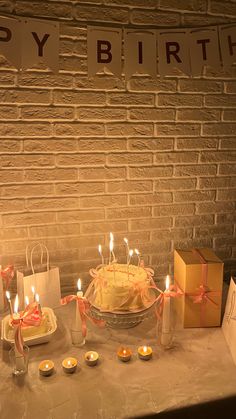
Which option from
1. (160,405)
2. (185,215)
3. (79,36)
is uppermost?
(79,36)

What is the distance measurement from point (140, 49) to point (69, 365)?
3.78 feet

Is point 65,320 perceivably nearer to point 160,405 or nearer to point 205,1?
point 160,405

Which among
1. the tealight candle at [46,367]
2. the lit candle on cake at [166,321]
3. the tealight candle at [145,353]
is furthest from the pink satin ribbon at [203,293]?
the tealight candle at [46,367]

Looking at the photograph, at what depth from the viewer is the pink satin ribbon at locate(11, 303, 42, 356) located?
1025mm

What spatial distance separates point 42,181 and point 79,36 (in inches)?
22.9

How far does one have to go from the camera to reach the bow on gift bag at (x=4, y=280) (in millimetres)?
1361

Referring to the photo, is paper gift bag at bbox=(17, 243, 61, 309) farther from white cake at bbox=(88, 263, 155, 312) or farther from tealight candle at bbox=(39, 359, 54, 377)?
tealight candle at bbox=(39, 359, 54, 377)

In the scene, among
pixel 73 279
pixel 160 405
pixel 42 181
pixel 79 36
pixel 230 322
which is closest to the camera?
pixel 160 405

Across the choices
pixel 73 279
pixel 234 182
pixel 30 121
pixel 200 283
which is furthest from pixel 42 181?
pixel 234 182

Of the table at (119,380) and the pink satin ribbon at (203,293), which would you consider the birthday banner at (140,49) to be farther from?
the table at (119,380)

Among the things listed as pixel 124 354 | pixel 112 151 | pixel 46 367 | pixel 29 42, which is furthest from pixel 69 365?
pixel 29 42

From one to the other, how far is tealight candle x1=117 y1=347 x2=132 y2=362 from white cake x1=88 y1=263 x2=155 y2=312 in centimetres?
13

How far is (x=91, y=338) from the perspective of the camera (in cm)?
123

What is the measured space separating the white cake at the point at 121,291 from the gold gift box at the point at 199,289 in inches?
4.9
